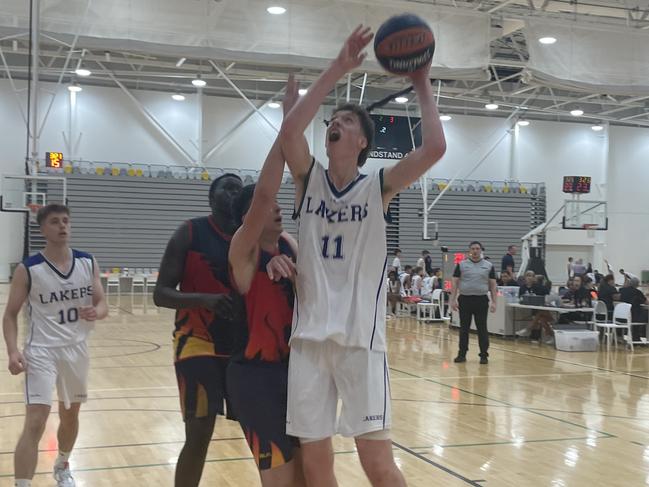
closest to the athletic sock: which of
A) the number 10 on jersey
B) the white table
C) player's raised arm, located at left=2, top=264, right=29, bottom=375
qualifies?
player's raised arm, located at left=2, top=264, right=29, bottom=375

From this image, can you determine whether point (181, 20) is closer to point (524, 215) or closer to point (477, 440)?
point (477, 440)

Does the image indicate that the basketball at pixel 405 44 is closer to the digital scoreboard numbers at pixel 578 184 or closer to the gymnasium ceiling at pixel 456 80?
the gymnasium ceiling at pixel 456 80

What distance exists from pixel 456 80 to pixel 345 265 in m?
14.9

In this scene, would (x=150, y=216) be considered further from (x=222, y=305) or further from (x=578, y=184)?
(x=222, y=305)

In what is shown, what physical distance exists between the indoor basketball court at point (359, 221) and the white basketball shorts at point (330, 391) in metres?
0.03

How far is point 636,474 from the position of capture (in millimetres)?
5125

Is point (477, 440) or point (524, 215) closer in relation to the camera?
point (477, 440)

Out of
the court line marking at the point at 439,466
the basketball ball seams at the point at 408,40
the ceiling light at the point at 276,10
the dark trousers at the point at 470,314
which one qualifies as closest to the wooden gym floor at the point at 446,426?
the court line marking at the point at 439,466

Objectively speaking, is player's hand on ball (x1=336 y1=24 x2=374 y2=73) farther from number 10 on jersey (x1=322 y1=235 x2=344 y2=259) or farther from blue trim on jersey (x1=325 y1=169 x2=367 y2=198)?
number 10 on jersey (x1=322 y1=235 x2=344 y2=259)

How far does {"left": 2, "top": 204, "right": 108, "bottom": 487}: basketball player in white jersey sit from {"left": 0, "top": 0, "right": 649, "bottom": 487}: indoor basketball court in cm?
2

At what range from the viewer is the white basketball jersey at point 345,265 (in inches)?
99.4

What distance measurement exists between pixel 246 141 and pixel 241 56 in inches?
509

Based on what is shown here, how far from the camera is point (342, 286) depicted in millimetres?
2570

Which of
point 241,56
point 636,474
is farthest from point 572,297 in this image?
point 636,474
